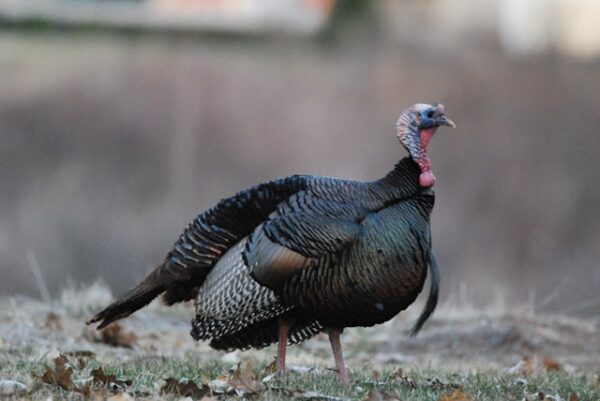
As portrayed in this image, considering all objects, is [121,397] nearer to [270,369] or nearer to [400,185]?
[270,369]

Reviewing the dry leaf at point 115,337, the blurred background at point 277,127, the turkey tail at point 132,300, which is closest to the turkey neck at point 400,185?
the turkey tail at point 132,300

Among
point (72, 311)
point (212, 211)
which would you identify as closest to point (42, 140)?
point (72, 311)

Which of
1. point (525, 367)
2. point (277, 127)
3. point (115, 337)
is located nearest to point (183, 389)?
point (115, 337)

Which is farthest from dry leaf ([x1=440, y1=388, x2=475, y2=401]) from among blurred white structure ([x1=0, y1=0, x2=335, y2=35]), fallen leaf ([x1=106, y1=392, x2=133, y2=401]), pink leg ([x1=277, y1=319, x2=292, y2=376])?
blurred white structure ([x1=0, y1=0, x2=335, y2=35])

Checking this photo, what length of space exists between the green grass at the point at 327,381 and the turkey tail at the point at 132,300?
24 cm

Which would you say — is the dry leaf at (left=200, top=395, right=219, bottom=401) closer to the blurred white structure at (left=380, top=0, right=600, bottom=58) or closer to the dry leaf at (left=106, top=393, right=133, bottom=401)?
the dry leaf at (left=106, top=393, right=133, bottom=401)

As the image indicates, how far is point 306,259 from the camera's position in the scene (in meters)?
6.69

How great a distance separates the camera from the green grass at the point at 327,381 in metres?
6.14

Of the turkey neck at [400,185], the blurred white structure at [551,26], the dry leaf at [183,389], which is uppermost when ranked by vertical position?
the blurred white structure at [551,26]

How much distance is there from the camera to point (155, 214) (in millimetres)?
18141

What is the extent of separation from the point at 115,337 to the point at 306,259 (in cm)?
232

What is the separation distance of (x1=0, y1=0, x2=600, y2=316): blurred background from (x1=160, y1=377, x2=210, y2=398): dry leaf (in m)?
8.28

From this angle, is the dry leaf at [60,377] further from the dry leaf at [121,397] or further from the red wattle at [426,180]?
the red wattle at [426,180]

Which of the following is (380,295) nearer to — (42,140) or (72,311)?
(72,311)
